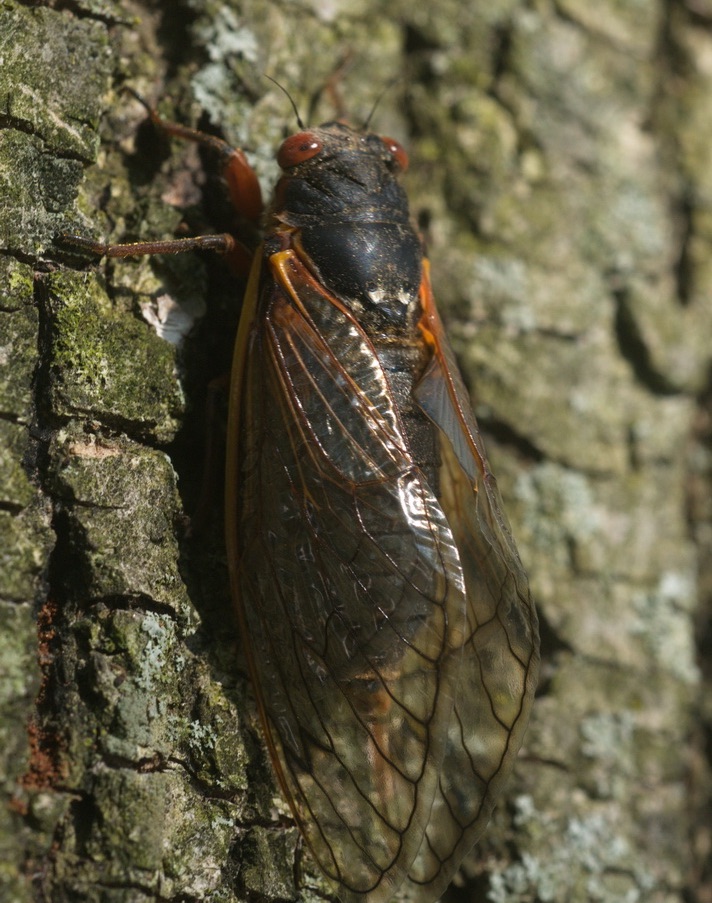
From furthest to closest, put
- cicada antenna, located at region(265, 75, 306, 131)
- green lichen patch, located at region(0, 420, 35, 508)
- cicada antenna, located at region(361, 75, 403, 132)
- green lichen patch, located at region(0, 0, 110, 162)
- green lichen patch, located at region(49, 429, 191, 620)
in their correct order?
cicada antenna, located at region(361, 75, 403, 132), cicada antenna, located at region(265, 75, 306, 131), green lichen patch, located at region(0, 0, 110, 162), green lichen patch, located at region(49, 429, 191, 620), green lichen patch, located at region(0, 420, 35, 508)

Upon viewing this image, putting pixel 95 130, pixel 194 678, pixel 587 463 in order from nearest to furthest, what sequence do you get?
pixel 194 678 < pixel 95 130 < pixel 587 463

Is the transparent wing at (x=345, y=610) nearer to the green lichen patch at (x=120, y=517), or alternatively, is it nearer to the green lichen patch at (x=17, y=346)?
the green lichen patch at (x=120, y=517)

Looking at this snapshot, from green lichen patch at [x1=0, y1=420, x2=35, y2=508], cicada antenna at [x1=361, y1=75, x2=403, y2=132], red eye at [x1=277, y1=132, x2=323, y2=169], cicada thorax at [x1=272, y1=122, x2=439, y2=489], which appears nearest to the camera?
green lichen patch at [x1=0, y1=420, x2=35, y2=508]

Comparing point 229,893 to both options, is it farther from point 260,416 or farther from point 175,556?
point 260,416

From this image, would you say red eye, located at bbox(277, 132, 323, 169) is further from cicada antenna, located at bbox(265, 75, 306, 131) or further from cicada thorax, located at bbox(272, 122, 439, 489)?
cicada antenna, located at bbox(265, 75, 306, 131)

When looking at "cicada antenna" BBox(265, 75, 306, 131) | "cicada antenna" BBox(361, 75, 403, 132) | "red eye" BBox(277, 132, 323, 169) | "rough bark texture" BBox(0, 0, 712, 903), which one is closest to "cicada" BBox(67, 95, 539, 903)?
"rough bark texture" BBox(0, 0, 712, 903)

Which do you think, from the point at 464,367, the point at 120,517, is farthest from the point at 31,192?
the point at 464,367

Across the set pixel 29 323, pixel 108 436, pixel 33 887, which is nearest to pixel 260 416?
pixel 108 436

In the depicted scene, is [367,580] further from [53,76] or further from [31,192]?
[53,76]
